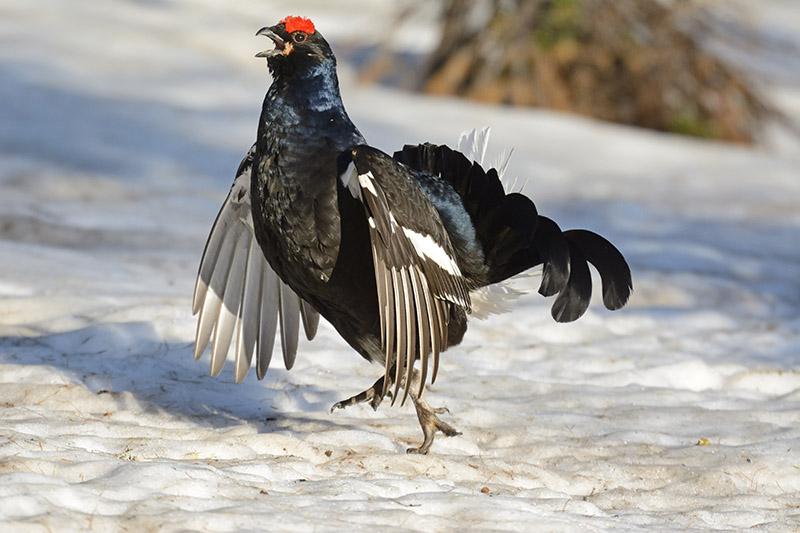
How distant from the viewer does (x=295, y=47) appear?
399 centimetres

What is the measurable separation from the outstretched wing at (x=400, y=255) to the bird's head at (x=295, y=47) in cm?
39

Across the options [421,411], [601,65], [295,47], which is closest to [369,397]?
[421,411]

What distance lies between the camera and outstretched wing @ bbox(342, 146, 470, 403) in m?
3.75

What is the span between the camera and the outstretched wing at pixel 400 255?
3.75 meters

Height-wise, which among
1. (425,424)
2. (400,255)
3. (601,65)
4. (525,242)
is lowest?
(425,424)

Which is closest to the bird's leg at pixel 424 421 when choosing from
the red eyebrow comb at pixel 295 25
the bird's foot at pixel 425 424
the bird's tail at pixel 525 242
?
the bird's foot at pixel 425 424

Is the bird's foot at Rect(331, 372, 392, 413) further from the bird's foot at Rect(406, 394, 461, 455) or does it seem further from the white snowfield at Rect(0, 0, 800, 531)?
the bird's foot at Rect(406, 394, 461, 455)

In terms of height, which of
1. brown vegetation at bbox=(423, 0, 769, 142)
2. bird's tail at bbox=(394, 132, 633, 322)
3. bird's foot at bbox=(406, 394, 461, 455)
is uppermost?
brown vegetation at bbox=(423, 0, 769, 142)

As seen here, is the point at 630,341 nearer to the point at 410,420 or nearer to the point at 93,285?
the point at 410,420

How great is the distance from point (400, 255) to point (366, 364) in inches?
65.7

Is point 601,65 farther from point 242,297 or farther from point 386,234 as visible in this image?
point 386,234

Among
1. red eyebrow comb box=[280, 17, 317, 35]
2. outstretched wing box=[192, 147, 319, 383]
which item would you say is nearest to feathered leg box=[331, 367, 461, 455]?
outstretched wing box=[192, 147, 319, 383]

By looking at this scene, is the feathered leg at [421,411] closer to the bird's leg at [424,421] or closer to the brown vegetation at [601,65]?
the bird's leg at [424,421]

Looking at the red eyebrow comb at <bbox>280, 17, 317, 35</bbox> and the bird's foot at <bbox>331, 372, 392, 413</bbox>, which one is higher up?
the red eyebrow comb at <bbox>280, 17, 317, 35</bbox>
